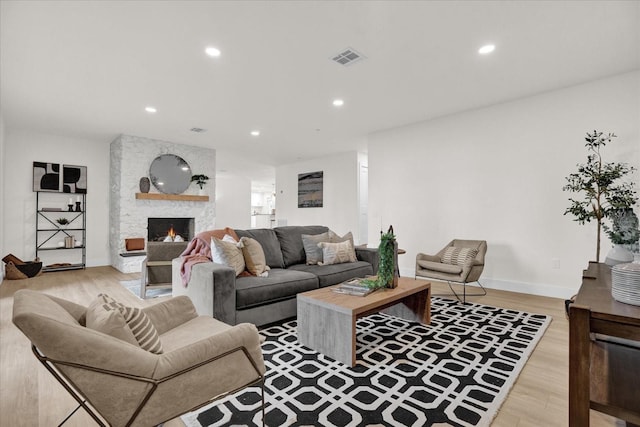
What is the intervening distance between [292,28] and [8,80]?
3.61 m

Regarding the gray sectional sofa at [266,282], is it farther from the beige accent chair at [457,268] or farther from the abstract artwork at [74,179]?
the abstract artwork at [74,179]

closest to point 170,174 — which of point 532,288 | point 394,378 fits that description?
point 394,378

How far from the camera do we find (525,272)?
4.09 m

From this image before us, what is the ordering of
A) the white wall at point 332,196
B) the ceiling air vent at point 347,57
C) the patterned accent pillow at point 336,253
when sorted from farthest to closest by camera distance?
the white wall at point 332,196, the patterned accent pillow at point 336,253, the ceiling air vent at point 347,57

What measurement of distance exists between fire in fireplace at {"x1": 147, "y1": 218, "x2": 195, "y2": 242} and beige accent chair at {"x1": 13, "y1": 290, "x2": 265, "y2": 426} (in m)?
5.42

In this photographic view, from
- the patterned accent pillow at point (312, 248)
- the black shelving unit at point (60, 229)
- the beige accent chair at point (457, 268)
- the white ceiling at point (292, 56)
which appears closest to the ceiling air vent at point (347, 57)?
the white ceiling at point (292, 56)

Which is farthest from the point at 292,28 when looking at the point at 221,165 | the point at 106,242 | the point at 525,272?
the point at 221,165

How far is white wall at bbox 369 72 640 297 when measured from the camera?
364cm

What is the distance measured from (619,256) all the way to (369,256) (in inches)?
94.4

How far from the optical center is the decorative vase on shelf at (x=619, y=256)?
2129 mm

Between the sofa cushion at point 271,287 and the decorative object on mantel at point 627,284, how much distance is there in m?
2.28

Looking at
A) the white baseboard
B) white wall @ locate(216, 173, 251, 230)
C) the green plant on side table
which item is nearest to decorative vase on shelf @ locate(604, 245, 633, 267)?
the green plant on side table

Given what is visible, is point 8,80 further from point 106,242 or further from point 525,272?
point 525,272

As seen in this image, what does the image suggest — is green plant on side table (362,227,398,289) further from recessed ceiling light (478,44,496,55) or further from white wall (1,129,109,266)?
white wall (1,129,109,266)
